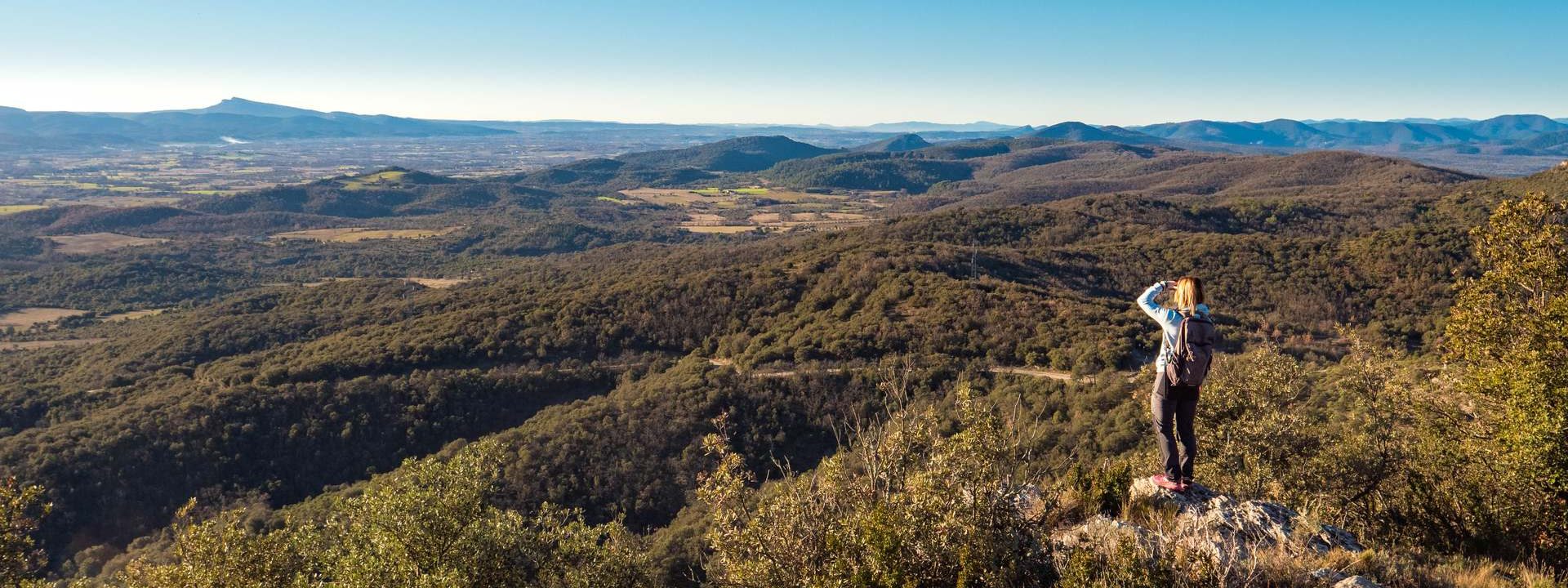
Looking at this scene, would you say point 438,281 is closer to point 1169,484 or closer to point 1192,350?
point 1169,484

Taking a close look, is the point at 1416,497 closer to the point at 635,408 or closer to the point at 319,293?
the point at 635,408

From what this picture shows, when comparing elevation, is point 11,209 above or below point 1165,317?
below

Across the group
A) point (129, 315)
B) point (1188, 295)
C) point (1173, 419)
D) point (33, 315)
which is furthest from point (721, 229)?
point (1188, 295)

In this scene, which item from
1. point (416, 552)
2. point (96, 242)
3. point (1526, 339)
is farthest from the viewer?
point (96, 242)

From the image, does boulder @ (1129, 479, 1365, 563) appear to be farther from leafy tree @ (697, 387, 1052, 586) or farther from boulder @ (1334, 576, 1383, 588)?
leafy tree @ (697, 387, 1052, 586)

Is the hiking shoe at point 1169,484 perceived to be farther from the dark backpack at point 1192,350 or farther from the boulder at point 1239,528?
the dark backpack at point 1192,350

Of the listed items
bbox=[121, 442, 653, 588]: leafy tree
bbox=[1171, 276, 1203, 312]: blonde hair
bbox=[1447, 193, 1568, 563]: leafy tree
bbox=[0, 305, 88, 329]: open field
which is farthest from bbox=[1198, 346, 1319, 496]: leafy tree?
bbox=[0, 305, 88, 329]: open field

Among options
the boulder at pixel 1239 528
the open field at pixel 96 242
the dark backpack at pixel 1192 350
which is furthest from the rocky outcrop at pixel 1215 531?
the open field at pixel 96 242

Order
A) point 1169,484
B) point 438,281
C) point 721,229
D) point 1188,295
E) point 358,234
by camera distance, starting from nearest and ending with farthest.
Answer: point 1188,295 < point 1169,484 < point 438,281 < point 358,234 < point 721,229
